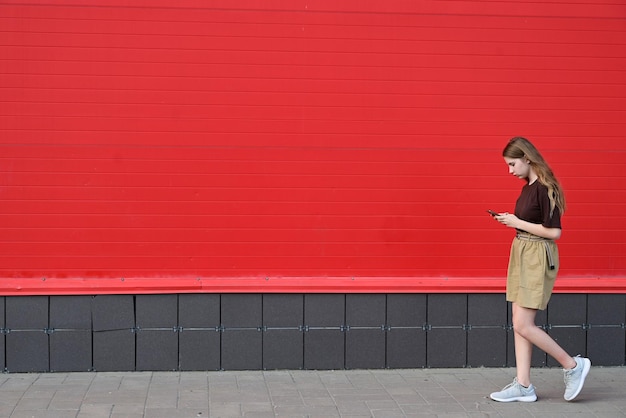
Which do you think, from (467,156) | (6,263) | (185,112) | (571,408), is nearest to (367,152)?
(467,156)

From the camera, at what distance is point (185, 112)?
6.48 m

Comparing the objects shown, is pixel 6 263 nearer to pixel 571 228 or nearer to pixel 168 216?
pixel 168 216

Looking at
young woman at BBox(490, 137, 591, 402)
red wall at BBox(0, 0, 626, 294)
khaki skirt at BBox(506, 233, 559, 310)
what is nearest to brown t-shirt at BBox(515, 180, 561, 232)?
young woman at BBox(490, 137, 591, 402)

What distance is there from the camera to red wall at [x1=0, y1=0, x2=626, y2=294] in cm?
640

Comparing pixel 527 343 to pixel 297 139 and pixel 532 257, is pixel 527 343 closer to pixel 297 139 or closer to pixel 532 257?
pixel 532 257

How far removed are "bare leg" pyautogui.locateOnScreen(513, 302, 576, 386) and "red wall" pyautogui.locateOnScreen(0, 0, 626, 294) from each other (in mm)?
797

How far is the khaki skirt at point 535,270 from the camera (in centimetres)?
578

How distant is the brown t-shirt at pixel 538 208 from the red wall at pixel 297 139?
2.89 feet

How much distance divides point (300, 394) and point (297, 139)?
173 centimetres

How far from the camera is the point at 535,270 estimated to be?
5797mm

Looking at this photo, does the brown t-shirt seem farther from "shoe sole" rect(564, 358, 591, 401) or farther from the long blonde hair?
"shoe sole" rect(564, 358, 591, 401)

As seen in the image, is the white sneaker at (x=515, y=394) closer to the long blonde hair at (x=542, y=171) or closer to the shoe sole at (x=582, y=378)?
the shoe sole at (x=582, y=378)

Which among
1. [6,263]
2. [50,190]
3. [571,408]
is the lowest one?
[571,408]

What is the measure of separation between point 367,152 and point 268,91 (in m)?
0.80
